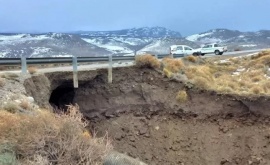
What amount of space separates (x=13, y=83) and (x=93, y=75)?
775 centimetres

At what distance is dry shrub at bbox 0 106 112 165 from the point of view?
9.41m

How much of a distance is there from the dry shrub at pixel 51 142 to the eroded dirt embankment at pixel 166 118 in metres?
12.7

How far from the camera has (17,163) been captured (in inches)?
357

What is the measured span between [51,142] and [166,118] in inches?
666

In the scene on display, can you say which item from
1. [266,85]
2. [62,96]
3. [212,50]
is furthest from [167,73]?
[212,50]

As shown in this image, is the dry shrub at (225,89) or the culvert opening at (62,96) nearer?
the culvert opening at (62,96)

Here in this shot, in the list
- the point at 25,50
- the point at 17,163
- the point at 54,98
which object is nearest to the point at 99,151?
the point at 17,163

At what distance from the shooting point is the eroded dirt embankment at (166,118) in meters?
24.1

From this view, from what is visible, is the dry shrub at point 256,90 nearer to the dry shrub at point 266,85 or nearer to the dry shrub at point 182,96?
the dry shrub at point 266,85

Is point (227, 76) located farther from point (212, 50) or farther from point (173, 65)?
point (212, 50)

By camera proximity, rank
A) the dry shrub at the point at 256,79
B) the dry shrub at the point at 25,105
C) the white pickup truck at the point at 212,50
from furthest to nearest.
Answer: the white pickup truck at the point at 212,50
the dry shrub at the point at 256,79
the dry shrub at the point at 25,105

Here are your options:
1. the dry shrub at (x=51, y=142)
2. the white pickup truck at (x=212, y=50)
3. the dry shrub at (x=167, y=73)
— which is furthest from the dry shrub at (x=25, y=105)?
the white pickup truck at (x=212, y=50)

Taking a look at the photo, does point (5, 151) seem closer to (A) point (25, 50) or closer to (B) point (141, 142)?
(B) point (141, 142)

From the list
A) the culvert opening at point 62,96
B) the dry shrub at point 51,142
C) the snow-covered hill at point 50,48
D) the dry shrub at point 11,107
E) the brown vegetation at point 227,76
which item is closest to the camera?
the dry shrub at point 51,142
